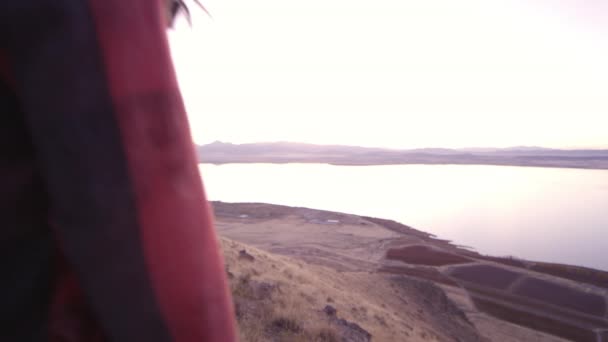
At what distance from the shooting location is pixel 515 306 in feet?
48.1

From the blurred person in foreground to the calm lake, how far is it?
24958mm

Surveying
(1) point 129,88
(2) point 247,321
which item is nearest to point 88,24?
(1) point 129,88

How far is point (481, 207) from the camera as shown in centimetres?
3644

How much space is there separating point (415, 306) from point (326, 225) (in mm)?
15194

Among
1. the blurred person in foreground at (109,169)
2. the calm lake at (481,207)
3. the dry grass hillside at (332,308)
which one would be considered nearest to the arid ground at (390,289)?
the dry grass hillside at (332,308)

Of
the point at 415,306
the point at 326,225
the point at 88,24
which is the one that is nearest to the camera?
the point at 88,24

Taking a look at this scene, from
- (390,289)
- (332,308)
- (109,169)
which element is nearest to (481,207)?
(390,289)

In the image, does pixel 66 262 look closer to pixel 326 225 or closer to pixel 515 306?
pixel 515 306

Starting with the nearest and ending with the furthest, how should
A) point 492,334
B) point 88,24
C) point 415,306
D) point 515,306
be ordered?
point 88,24 → point 492,334 → point 415,306 → point 515,306

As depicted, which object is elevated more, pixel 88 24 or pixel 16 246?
pixel 88 24

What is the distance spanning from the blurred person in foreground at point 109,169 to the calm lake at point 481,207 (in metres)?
25.0

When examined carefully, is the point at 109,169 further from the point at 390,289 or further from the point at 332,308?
the point at 390,289

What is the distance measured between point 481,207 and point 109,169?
40.0 m

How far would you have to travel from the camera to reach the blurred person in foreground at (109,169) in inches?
16.7
